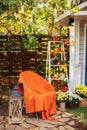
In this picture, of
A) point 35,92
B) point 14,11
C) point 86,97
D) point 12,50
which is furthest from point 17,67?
point 14,11

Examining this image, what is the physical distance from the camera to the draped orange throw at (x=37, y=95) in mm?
7297

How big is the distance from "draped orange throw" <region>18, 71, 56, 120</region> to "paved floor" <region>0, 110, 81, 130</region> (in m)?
0.22

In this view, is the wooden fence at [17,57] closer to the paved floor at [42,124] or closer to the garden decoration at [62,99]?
the garden decoration at [62,99]

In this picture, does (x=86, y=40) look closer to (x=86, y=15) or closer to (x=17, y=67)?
(x=86, y=15)

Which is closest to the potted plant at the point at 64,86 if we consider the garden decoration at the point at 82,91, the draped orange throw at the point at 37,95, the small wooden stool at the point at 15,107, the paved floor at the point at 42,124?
the garden decoration at the point at 82,91

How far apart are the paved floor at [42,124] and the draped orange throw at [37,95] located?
222mm

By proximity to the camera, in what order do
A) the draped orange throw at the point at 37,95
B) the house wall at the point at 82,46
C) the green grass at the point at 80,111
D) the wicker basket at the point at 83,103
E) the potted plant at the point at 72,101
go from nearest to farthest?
the draped orange throw at the point at 37,95 < the green grass at the point at 80,111 < the potted plant at the point at 72,101 < the wicker basket at the point at 83,103 < the house wall at the point at 82,46

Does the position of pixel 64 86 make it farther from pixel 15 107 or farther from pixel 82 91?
pixel 15 107

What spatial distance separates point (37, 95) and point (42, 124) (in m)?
0.74

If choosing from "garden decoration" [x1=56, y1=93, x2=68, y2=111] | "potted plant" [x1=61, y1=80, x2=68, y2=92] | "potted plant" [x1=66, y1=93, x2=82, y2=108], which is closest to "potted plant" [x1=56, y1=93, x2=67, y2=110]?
"garden decoration" [x1=56, y1=93, x2=68, y2=111]

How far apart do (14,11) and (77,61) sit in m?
5.19

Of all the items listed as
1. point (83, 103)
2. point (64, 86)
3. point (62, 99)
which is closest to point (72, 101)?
point (62, 99)

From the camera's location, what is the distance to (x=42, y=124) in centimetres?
697

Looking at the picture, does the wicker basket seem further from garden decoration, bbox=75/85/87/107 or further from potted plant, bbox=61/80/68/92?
potted plant, bbox=61/80/68/92
